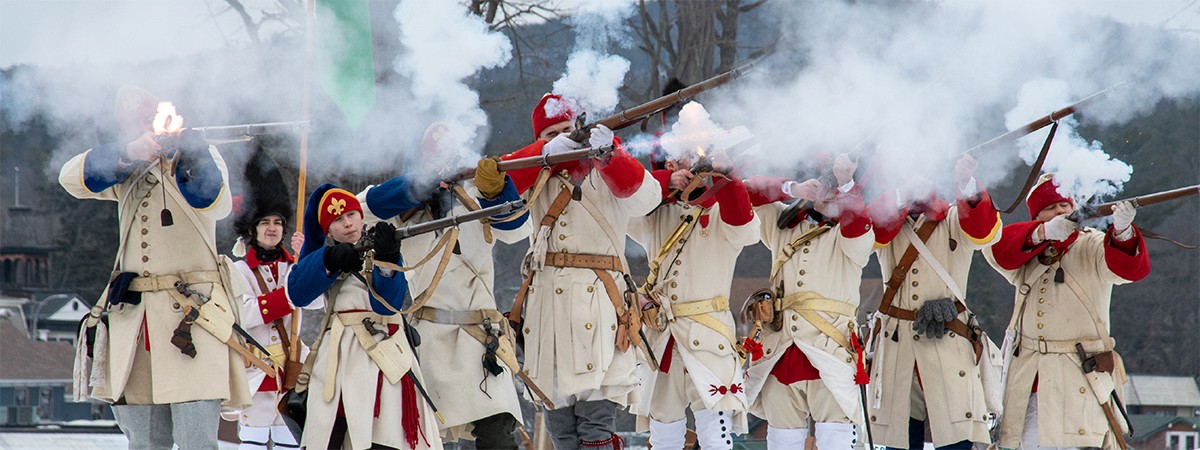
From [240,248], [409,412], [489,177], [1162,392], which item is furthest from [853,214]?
[1162,392]

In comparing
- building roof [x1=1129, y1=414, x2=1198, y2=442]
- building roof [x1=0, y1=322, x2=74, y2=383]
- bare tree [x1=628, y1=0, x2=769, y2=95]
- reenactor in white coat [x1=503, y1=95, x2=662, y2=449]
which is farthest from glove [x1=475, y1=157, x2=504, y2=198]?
building roof [x1=1129, y1=414, x2=1198, y2=442]

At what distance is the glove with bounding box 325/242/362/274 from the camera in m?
5.29

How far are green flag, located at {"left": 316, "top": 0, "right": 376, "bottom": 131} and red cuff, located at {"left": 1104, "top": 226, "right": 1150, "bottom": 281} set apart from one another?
4.55m

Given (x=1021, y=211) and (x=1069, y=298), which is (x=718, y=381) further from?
(x=1021, y=211)

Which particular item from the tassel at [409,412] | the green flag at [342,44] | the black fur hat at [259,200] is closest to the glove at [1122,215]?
the tassel at [409,412]

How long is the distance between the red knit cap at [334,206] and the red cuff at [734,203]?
1.97 m

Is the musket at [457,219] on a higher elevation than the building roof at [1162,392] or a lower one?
higher

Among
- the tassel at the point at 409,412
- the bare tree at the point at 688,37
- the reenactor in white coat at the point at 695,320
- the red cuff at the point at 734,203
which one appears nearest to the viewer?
the tassel at the point at 409,412

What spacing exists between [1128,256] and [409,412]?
404 cm

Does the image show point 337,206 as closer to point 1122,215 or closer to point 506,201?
point 506,201

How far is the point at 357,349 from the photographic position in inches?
214

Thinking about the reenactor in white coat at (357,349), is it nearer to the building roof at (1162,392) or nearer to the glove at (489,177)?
the glove at (489,177)

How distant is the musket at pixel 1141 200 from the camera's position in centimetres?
674

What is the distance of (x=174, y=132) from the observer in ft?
19.1
